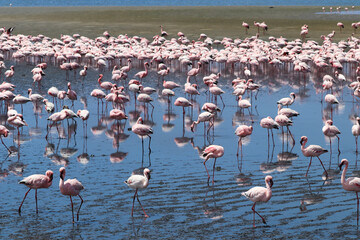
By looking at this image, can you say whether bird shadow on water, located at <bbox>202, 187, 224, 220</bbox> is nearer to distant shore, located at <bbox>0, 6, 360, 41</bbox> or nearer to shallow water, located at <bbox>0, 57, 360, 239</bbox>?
shallow water, located at <bbox>0, 57, 360, 239</bbox>

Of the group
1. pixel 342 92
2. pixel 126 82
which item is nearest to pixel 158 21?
pixel 126 82

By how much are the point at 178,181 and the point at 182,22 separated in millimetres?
37588

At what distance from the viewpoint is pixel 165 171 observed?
41.3 feet

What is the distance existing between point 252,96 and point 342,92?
3352 millimetres

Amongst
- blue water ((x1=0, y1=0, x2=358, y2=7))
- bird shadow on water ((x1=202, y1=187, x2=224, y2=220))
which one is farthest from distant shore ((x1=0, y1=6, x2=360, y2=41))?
blue water ((x1=0, y1=0, x2=358, y2=7))

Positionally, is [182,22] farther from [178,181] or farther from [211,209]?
[211,209]

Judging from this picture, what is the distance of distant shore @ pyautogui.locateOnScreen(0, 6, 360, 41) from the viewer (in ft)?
138

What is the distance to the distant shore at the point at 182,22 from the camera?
4200 centimetres

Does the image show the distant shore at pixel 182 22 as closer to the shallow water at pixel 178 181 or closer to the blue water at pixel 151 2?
the shallow water at pixel 178 181

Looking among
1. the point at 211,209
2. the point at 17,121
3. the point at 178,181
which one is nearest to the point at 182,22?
the point at 17,121

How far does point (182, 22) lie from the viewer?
1905 inches

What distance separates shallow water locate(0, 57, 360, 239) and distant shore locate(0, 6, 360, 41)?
23284 mm

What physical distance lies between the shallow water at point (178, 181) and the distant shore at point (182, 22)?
76.4 ft

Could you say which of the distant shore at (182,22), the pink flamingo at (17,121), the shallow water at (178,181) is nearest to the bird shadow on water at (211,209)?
the shallow water at (178,181)
